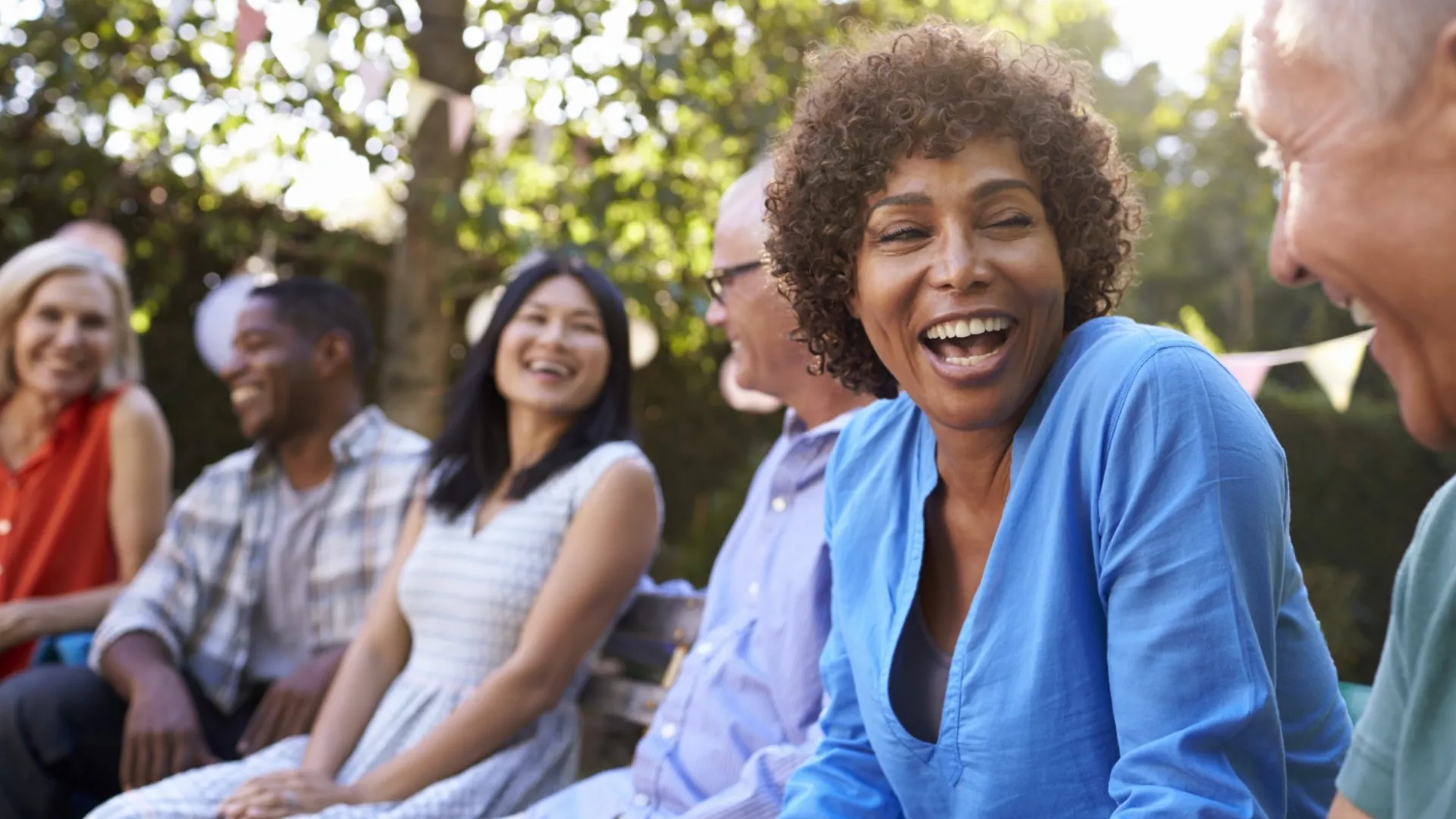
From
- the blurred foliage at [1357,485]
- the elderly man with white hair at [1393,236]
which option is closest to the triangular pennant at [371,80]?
the elderly man with white hair at [1393,236]

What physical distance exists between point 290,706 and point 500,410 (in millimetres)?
916

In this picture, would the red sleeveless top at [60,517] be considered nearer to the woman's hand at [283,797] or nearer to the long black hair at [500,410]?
the long black hair at [500,410]

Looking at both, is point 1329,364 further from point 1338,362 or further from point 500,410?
point 500,410

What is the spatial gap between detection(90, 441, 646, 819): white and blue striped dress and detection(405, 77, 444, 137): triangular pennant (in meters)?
2.92

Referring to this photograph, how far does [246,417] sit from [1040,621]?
9.22ft

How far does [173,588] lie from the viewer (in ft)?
12.1

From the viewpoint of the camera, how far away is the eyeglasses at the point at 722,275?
9.23 feet

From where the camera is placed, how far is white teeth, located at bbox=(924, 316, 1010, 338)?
1.74 metres

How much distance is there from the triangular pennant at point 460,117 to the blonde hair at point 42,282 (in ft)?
6.05

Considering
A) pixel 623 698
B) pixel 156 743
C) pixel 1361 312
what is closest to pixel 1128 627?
pixel 1361 312

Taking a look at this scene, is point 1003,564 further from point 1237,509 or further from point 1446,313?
point 1446,313

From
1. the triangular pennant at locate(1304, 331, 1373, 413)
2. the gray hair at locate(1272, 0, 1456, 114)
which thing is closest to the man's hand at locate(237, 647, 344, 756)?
the gray hair at locate(1272, 0, 1456, 114)

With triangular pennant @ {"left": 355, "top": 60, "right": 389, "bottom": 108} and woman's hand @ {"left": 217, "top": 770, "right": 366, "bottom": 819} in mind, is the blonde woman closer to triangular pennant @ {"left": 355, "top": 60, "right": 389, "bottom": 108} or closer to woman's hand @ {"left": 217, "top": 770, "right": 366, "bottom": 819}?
woman's hand @ {"left": 217, "top": 770, "right": 366, "bottom": 819}

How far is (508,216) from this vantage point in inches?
243
